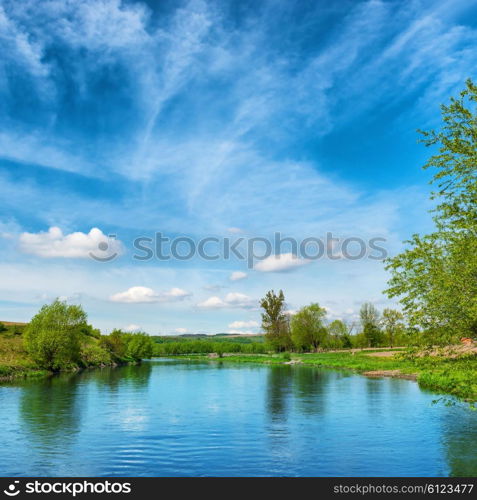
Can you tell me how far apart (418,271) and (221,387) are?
137ft

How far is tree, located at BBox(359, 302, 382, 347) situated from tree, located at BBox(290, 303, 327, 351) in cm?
1606

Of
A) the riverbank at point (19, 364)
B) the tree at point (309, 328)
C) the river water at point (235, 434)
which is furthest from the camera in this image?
the tree at point (309, 328)

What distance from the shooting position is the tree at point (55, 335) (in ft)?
246

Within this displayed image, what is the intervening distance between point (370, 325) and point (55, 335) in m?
107

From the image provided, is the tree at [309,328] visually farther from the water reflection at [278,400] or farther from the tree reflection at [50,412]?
the tree reflection at [50,412]

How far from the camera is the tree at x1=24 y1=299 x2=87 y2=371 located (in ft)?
246

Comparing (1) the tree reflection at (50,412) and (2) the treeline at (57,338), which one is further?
(2) the treeline at (57,338)

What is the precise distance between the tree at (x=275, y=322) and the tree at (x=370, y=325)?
27587 millimetres

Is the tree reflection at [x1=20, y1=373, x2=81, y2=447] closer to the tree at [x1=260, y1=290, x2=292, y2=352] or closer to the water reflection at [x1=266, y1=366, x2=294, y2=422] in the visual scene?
the water reflection at [x1=266, y1=366, x2=294, y2=422]

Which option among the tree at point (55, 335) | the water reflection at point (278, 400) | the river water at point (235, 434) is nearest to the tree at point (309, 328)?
the tree at point (55, 335)

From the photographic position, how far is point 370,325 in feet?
498

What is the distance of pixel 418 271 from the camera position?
22.9m
